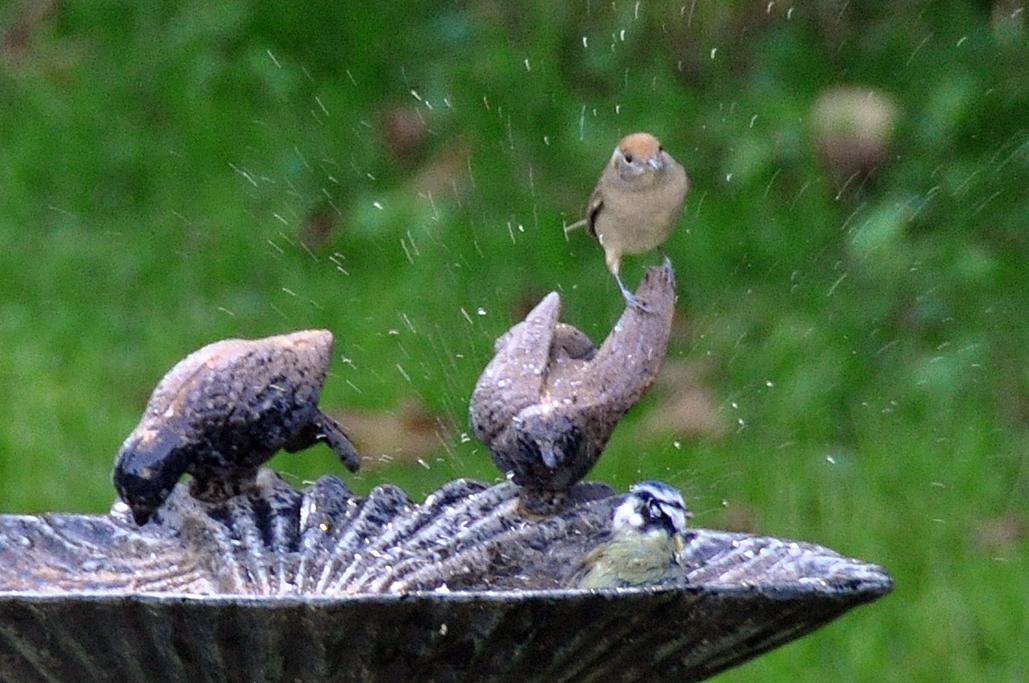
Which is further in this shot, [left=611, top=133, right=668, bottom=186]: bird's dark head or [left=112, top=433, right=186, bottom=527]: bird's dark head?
[left=611, top=133, right=668, bottom=186]: bird's dark head

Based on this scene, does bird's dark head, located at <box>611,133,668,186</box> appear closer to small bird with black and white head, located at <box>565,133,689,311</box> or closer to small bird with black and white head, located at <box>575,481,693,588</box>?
small bird with black and white head, located at <box>565,133,689,311</box>

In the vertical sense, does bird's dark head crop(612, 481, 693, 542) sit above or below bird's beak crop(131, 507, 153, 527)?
above

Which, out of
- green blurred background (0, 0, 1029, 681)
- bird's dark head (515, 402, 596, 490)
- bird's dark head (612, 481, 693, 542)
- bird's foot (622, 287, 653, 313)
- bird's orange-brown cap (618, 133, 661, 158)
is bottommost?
bird's dark head (612, 481, 693, 542)

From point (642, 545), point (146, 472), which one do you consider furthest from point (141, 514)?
point (642, 545)

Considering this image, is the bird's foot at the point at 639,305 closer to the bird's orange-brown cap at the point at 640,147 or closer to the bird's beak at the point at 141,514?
the bird's orange-brown cap at the point at 640,147

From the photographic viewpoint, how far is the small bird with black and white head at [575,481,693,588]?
254 centimetres

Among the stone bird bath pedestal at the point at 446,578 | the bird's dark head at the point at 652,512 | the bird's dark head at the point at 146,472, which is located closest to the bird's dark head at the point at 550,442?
the stone bird bath pedestal at the point at 446,578

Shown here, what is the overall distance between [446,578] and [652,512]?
0.29 metres

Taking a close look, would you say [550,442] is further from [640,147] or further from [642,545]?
[640,147]

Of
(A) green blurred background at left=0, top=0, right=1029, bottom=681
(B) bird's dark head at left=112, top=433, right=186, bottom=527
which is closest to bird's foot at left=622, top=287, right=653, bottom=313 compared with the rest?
(B) bird's dark head at left=112, top=433, right=186, bottom=527

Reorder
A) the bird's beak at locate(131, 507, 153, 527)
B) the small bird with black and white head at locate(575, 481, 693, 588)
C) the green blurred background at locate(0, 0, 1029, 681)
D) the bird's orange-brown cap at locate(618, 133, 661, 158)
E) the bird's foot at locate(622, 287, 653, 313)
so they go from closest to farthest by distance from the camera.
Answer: the small bird with black and white head at locate(575, 481, 693, 588)
the bird's beak at locate(131, 507, 153, 527)
the bird's foot at locate(622, 287, 653, 313)
the bird's orange-brown cap at locate(618, 133, 661, 158)
the green blurred background at locate(0, 0, 1029, 681)

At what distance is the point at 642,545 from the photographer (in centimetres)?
256

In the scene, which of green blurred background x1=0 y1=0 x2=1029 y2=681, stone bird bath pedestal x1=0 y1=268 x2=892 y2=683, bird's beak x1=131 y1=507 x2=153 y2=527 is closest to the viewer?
A: stone bird bath pedestal x1=0 y1=268 x2=892 y2=683

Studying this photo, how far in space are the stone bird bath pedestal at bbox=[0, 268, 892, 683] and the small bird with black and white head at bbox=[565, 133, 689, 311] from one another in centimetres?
44
